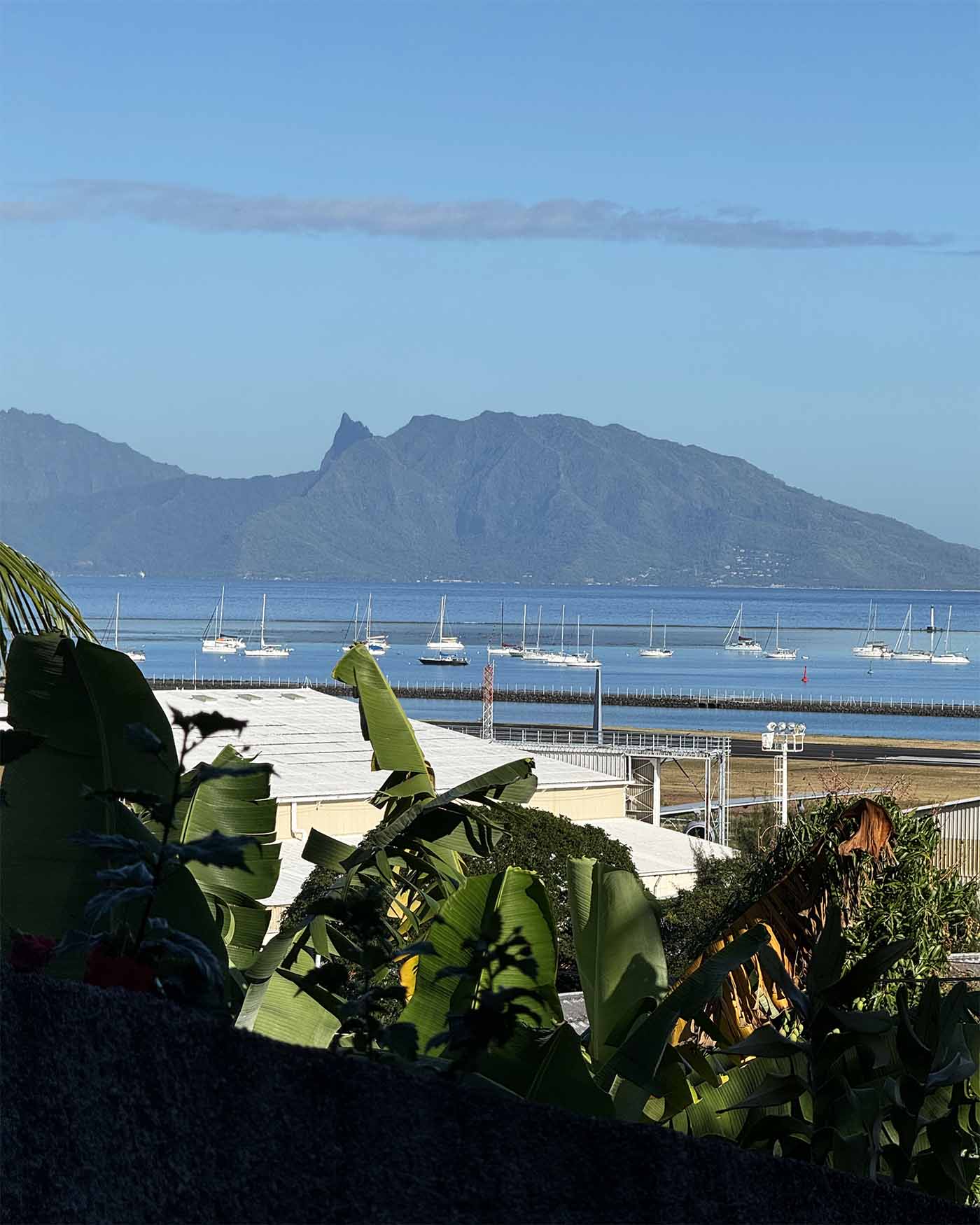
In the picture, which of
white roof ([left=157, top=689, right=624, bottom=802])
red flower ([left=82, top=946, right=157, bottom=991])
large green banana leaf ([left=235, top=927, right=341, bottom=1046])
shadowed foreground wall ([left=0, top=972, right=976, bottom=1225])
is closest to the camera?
shadowed foreground wall ([left=0, top=972, right=976, bottom=1225])

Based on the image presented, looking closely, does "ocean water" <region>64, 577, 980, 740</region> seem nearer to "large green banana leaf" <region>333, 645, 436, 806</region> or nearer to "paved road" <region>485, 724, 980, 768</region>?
"paved road" <region>485, 724, 980, 768</region>

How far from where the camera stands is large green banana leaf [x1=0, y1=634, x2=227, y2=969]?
3.01 metres

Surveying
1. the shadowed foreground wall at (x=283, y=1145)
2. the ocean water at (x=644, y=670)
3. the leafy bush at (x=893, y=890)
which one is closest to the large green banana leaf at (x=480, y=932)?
the shadowed foreground wall at (x=283, y=1145)

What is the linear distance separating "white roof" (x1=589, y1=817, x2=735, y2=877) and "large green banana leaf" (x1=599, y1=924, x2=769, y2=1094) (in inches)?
730

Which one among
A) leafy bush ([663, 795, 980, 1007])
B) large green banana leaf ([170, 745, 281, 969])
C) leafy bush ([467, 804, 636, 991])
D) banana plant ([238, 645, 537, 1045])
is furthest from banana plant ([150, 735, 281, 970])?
leafy bush ([467, 804, 636, 991])

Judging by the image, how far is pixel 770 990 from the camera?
517 cm

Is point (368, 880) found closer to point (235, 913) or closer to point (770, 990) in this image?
point (235, 913)

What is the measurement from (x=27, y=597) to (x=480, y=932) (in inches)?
141

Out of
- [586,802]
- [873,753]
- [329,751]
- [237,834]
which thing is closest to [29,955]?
[237,834]

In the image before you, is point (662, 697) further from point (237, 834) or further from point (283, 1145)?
point (283, 1145)

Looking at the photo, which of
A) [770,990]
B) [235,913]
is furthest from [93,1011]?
[770,990]

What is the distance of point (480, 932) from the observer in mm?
3238

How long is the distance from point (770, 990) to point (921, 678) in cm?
12755

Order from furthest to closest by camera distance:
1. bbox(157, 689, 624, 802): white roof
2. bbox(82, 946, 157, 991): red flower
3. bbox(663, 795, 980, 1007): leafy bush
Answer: bbox(157, 689, 624, 802): white roof → bbox(663, 795, 980, 1007): leafy bush → bbox(82, 946, 157, 991): red flower
